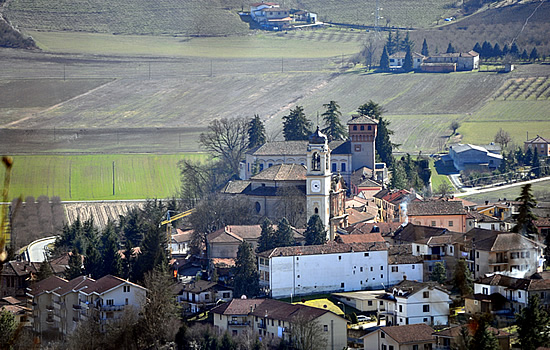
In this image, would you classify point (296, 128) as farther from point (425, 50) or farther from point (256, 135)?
point (425, 50)

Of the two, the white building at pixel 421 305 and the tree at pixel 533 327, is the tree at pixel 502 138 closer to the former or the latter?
the white building at pixel 421 305

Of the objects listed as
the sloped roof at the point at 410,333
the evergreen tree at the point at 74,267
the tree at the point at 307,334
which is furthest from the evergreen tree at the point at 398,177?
the sloped roof at the point at 410,333

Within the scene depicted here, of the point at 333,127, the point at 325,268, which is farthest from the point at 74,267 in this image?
Result: the point at 333,127

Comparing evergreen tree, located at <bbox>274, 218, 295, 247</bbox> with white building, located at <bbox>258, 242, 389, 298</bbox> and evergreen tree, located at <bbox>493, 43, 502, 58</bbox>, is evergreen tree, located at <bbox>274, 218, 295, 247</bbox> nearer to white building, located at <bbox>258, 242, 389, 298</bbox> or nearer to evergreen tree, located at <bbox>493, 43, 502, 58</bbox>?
white building, located at <bbox>258, 242, 389, 298</bbox>

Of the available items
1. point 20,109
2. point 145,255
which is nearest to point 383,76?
point 20,109

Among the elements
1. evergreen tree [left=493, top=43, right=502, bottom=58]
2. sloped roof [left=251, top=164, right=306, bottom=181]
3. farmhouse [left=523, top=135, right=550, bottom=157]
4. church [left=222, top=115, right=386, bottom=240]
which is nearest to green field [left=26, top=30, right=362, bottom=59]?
evergreen tree [left=493, top=43, right=502, bottom=58]

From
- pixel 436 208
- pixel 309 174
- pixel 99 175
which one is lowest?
pixel 436 208
